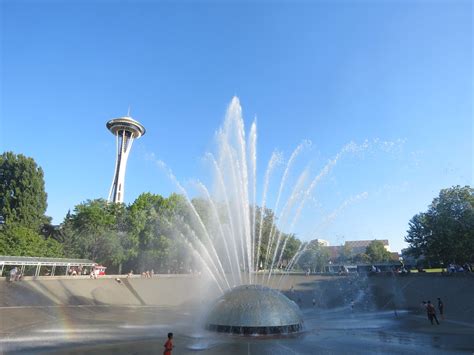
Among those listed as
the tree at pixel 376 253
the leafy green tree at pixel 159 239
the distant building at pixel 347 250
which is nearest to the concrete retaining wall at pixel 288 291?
the leafy green tree at pixel 159 239

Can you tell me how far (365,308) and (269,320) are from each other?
63.5ft

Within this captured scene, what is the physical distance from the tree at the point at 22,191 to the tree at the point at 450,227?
197ft

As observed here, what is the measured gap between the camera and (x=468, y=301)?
26.8 m

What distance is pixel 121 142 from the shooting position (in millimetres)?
92188

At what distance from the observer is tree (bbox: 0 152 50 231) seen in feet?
182

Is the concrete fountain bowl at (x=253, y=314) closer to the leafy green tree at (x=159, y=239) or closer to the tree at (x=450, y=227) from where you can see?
the leafy green tree at (x=159, y=239)

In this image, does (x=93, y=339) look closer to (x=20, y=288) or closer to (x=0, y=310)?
(x=0, y=310)

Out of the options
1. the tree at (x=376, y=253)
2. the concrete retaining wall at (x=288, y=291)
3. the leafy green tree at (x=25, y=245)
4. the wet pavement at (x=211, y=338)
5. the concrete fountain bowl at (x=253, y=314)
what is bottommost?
the wet pavement at (x=211, y=338)

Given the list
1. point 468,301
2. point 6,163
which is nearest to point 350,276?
point 468,301

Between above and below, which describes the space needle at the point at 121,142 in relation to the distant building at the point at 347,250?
above

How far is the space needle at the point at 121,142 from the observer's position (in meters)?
88.3

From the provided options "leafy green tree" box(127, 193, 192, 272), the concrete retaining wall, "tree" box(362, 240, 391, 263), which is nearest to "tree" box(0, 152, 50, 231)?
"leafy green tree" box(127, 193, 192, 272)

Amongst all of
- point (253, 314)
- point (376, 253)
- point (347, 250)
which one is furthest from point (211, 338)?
point (347, 250)

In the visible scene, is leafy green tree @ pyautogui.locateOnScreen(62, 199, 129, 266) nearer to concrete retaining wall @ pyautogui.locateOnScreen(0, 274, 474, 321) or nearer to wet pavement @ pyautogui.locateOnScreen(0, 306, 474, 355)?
concrete retaining wall @ pyautogui.locateOnScreen(0, 274, 474, 321)
